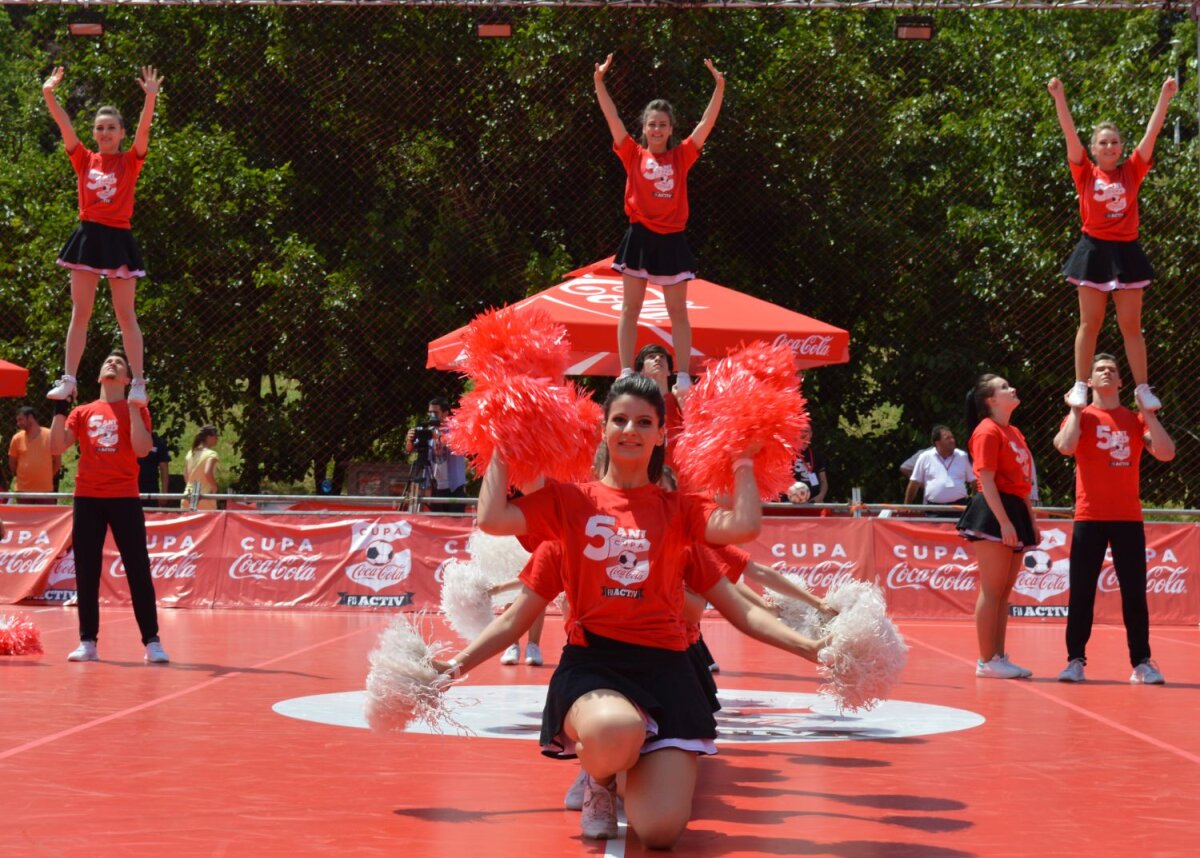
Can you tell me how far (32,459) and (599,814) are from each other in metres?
12.1

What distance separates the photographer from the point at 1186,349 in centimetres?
1575

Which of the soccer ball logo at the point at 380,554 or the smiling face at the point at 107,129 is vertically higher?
the smiling face at the point at 107,129

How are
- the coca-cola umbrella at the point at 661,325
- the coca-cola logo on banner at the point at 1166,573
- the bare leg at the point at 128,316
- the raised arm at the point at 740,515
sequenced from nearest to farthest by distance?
the raised arm at the point at 740,515 < the bare leg at the point at 128,316 < the coca-cola umbrella at the point at 661,325 < the coca-cola logo on banner at the point at 1166,573

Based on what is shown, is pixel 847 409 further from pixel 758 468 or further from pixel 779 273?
pixel 758 468

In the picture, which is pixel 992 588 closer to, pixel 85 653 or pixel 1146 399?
pixel 1146 399

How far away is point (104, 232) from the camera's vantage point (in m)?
8.86

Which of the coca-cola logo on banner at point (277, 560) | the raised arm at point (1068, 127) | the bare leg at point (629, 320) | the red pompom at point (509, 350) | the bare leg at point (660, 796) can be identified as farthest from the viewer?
the coca-cola logo on banner at point (277, 560)

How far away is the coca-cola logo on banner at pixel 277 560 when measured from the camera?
13000 mm

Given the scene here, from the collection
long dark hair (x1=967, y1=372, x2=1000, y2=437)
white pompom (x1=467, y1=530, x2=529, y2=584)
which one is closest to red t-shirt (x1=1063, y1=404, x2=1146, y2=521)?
long dark hair (x1=967, y1=372, x2=1000, y2=437)

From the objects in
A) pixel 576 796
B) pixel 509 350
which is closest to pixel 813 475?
pixel 576 796

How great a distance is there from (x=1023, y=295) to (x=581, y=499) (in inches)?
537

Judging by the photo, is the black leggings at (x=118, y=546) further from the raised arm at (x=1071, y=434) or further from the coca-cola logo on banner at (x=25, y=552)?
the raised arm at (x=1071, y=434)


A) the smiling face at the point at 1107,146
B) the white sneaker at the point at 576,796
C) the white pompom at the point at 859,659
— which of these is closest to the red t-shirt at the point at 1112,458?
the smiling face at the point at 1107,146

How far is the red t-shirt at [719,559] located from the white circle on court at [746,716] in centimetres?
144
